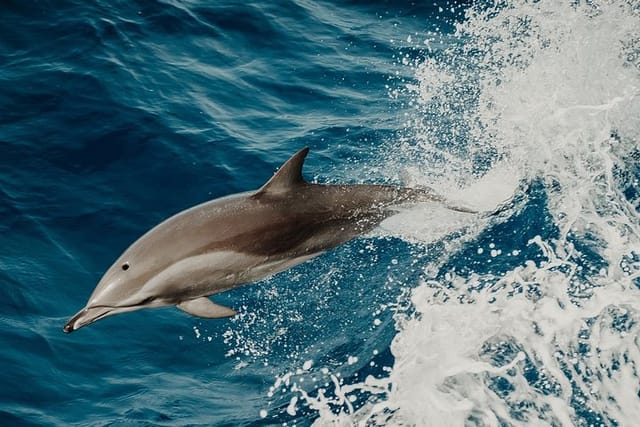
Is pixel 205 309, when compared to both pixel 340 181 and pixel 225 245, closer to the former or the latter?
pixel 225 245

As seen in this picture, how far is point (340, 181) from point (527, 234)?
187cm

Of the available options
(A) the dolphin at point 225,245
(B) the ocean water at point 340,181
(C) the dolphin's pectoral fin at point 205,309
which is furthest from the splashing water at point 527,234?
(A) the dolphin at point 225,245

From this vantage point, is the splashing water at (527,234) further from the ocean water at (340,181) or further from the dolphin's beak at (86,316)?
the dolphin's beak at (86,316)

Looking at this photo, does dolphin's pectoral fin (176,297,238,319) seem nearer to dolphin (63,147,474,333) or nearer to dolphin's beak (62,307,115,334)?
dolphin (63,147,474,333)

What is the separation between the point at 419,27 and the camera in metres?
12.2

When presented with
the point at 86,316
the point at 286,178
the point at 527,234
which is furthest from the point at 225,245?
the point at 527,234

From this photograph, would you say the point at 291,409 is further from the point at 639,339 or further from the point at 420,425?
the point at 639,339

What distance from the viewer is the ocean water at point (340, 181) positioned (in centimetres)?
A: 522

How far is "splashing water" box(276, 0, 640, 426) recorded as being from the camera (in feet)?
16.4

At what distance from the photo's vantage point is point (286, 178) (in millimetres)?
5305

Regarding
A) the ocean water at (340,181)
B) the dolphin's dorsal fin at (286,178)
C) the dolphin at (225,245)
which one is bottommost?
the ocean water at (340,181)

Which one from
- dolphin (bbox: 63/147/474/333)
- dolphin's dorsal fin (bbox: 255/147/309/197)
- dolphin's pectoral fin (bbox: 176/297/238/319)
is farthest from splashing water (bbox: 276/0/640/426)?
dolphin's dorsal fin (bbox: 255/147/309/197)

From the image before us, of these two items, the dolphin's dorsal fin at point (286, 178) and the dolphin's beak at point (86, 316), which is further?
the dolphin's dorsal fin at point (286, 178)

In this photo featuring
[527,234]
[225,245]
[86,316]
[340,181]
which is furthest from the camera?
[340,181]
